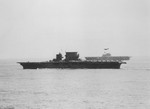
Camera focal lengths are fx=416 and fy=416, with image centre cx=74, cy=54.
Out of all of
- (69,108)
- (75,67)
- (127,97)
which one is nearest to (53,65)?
(75,67)

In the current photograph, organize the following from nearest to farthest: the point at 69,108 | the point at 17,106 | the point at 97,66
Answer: the point at 69,108, the point at 17,106, the point at 97,66

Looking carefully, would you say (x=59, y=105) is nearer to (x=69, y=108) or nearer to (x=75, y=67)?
(x=69, y=108)

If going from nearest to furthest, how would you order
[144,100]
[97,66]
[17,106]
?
[17,106] < [144,100] < [97,66]

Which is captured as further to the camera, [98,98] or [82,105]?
[98,98]

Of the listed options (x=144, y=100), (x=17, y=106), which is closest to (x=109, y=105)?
(x=144, y=100)

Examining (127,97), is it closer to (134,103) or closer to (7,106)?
(134,103)

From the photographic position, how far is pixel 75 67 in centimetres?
13088

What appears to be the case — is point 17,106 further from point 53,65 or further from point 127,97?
point 53,65

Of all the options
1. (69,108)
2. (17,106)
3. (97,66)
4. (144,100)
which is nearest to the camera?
(69,108)

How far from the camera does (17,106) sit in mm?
45438

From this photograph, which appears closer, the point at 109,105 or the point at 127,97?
the point at 109,105

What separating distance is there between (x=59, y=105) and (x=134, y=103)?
8.43 meters

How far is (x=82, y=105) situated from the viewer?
147 ft

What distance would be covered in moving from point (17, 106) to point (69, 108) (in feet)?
20.9
